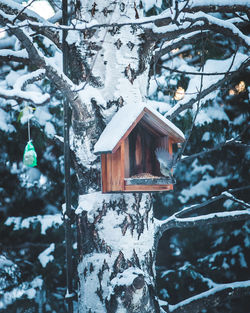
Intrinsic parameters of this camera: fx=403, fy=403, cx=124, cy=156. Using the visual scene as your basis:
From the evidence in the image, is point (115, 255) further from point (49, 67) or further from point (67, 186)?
point (49, 67)

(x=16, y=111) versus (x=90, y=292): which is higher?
(x=16, y=111)

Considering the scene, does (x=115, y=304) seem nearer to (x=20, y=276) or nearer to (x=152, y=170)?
(x=152, y=170)

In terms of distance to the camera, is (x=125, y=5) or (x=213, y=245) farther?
(x=213, y=245)

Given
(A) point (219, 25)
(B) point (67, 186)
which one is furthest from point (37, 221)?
(A) point (219, 25)

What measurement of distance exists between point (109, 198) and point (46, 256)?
317cm

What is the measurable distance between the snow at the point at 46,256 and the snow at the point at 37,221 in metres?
0.28

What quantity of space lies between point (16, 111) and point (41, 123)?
14.6 inches

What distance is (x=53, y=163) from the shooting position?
6125 mm

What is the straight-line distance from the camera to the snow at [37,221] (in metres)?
5.84

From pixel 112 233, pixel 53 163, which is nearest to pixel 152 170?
pixel 112 233

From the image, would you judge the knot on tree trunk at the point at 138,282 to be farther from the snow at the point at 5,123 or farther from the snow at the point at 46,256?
the snow at the point at 5,123


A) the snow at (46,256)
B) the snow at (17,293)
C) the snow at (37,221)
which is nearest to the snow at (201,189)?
the snow at (37,221)

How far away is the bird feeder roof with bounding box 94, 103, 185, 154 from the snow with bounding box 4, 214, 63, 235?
3.27 meters

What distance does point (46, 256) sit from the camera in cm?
567
